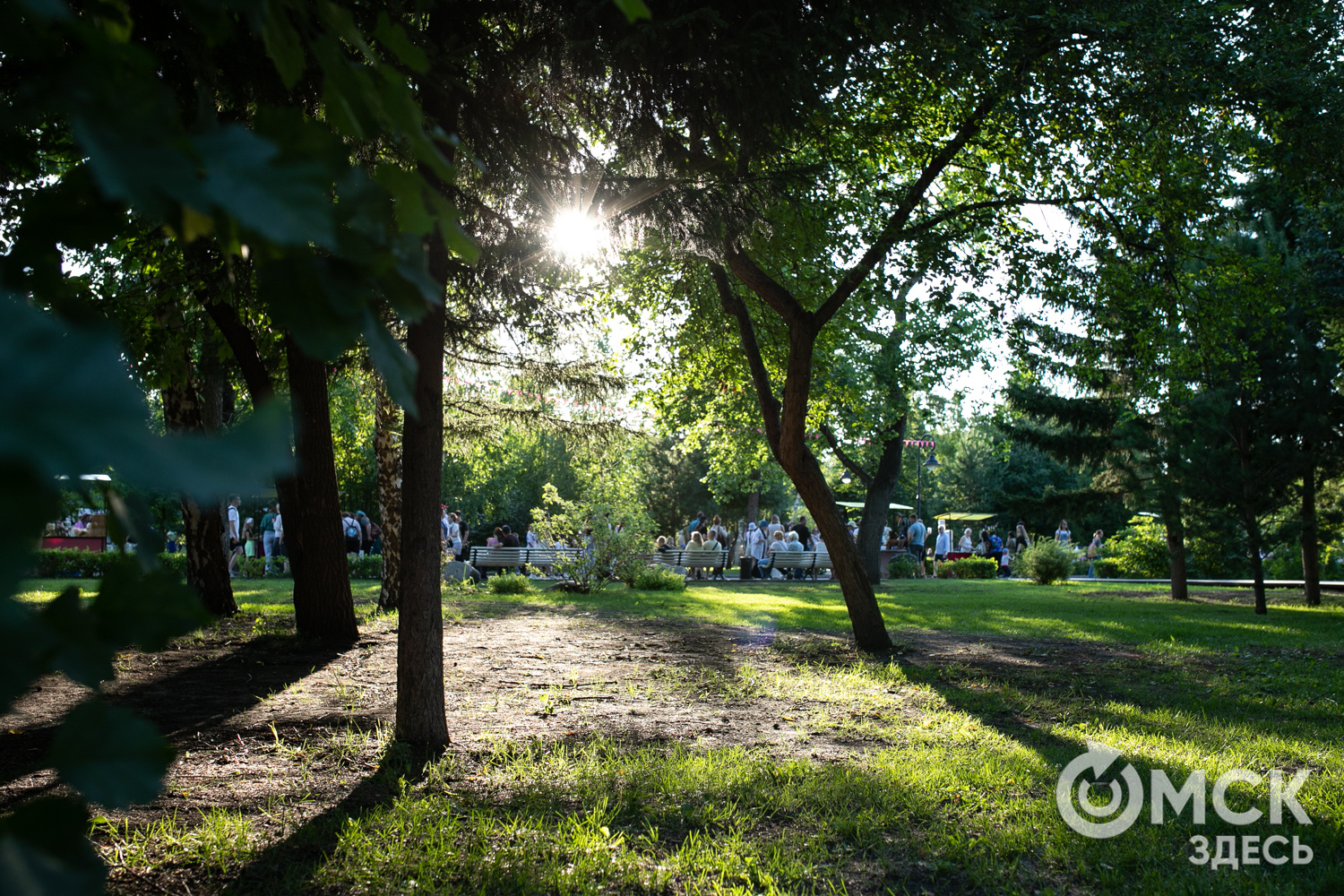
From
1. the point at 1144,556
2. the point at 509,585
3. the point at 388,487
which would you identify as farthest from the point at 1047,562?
the point at 388,487

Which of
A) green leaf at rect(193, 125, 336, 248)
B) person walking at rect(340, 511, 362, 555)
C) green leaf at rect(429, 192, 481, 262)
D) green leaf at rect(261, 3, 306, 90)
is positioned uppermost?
green leaf at rect(261, 3, 306, 90)

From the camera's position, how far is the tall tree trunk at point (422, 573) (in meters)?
4.87

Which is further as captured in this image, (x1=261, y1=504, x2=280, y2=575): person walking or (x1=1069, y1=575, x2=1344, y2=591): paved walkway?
(x1=261, y1=504, x2=280, y2=575): person walking

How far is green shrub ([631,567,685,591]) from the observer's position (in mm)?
17281

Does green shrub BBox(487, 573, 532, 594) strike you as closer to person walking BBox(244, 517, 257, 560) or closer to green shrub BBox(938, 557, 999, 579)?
person walking BBox(244, 517, 257, 560)

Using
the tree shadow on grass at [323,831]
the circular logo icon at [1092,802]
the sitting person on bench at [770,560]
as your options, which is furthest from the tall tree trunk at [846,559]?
the sitting person on bench at [770,560]

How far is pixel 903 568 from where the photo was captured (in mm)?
26359

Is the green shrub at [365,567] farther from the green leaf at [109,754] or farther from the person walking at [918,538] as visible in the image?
the green leaf at [109,754]

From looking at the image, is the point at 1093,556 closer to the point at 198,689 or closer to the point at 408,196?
the point at 198,689

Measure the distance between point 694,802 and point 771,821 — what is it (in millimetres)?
401

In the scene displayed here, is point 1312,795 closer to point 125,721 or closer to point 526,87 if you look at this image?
point 125,721

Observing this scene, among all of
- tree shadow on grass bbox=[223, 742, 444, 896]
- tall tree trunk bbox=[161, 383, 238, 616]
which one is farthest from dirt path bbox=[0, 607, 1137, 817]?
tall tree trunk bbox=[161, 383, 238, 616]

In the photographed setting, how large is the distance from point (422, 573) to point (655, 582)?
12624 millimetres

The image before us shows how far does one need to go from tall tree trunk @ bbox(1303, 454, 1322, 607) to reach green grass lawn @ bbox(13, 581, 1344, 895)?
7.69m
